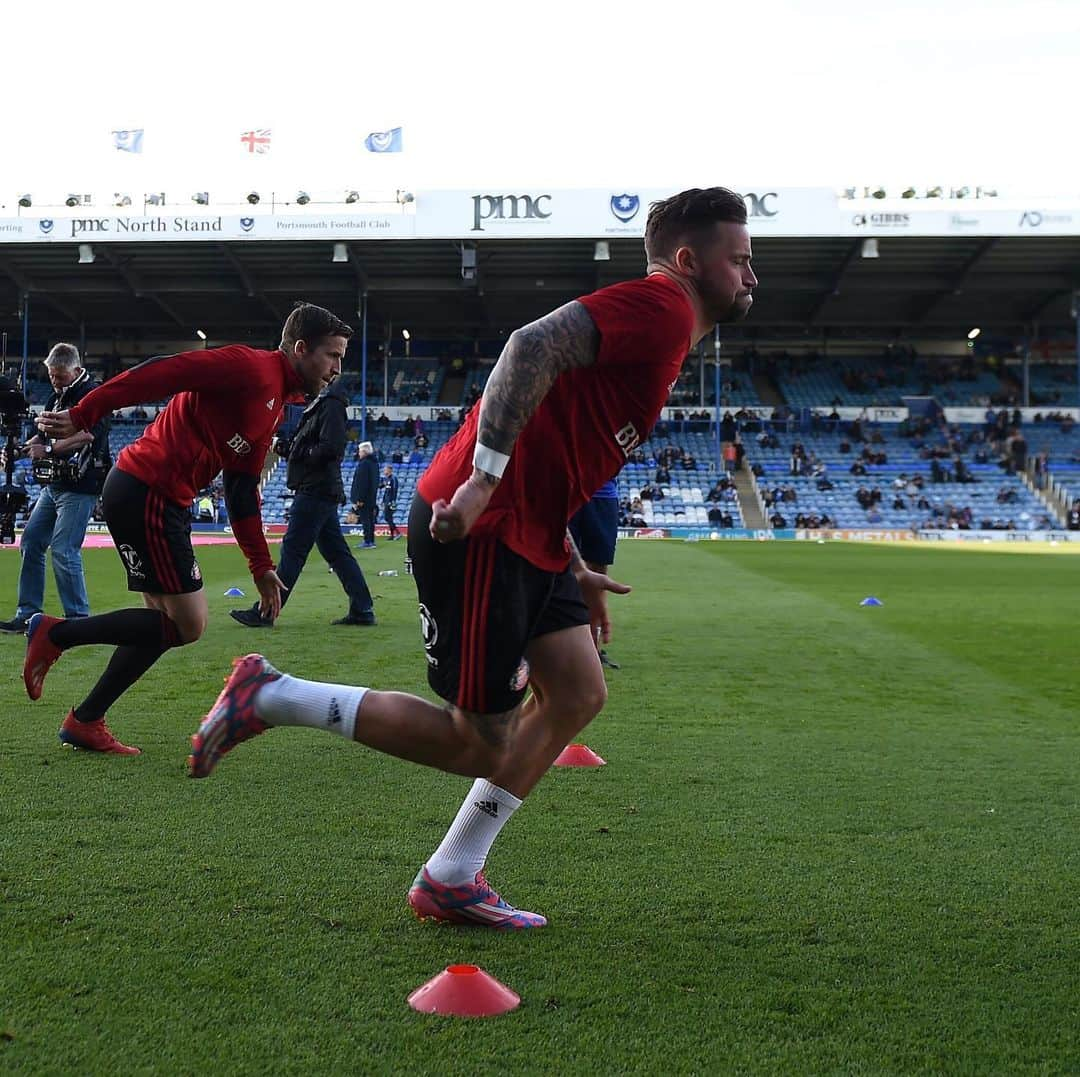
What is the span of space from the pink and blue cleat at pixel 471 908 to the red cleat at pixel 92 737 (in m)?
2.16

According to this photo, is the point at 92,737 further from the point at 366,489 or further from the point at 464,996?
the point at 366,489

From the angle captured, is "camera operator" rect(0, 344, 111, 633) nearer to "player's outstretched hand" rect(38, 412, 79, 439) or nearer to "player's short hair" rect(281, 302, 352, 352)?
"player's short hair" rect(281, 302, 352, 352)

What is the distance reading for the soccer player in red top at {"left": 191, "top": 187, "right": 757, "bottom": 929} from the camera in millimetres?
2611

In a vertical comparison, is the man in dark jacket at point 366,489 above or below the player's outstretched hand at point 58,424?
below

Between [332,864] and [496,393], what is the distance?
58.2 inches

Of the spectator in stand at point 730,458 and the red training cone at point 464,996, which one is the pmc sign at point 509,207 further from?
the red training cone at point 464,996

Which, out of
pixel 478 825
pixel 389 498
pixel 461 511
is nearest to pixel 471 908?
pixel 478 825

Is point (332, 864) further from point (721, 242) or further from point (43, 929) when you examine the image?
point (721, 242)

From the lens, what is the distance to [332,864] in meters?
3.16

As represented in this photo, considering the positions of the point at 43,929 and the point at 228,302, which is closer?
the point at 43,929

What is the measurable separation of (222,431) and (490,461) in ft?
7.74

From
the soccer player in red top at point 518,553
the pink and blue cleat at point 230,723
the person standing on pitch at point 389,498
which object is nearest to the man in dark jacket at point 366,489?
the person standing on pitch at point 389,498

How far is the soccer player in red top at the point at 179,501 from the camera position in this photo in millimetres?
4500

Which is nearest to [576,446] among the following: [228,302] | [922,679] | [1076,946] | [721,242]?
[721,242]
